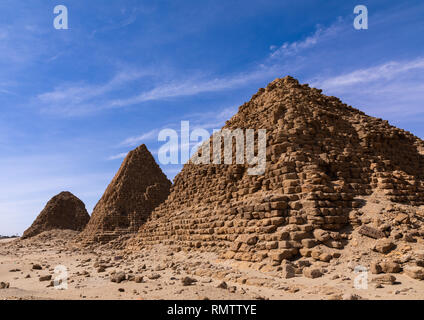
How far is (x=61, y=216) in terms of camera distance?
40625mm

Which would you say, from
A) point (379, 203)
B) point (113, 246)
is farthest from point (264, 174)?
point (113, 246)

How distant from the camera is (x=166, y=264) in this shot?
12.3 meters

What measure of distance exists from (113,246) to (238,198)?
15848 millimetres

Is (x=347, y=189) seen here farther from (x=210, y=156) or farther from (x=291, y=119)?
(x=210, y=156)

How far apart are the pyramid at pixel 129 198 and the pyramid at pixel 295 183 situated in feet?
32.7

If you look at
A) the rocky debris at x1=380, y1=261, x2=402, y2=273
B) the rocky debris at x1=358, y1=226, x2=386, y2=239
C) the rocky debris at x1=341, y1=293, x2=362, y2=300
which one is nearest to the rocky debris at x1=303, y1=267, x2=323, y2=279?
the rocky debris at x1=380, y1=261, x2=402, y2=273

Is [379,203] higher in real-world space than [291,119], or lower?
lower

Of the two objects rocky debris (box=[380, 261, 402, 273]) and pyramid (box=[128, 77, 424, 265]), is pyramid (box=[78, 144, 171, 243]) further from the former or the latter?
rocky debris (box=[380, 261, 402, 273])

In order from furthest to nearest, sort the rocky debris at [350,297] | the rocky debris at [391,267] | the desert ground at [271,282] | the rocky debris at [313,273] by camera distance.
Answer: the rocky debris at [313,273] → the rocky debris at [391,267] → the desert ground at [271,282] → the rocky debris at [350,297]

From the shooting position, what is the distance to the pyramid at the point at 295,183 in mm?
9484

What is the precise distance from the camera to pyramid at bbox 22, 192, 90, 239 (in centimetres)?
3947

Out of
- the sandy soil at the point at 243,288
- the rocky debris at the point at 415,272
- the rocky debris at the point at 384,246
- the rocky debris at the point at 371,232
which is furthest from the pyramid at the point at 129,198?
the rocky debris at the point at 415,272

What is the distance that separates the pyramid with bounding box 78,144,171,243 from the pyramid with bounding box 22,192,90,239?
1248 centimetres

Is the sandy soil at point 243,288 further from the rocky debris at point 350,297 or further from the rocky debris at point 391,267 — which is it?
the rocky debris at point 391,267
